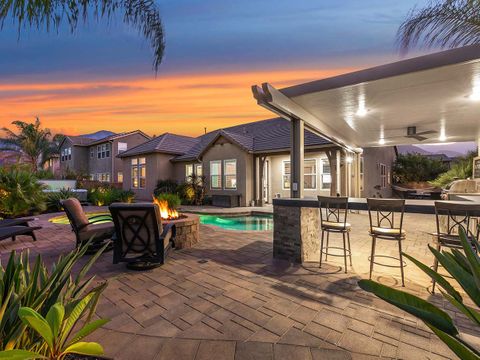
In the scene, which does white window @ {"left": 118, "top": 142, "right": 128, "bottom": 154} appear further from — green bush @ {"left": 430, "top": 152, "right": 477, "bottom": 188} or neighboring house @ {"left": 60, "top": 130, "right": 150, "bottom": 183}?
green bush @ {"left": 430, "top": 152, "right": 477, "bottom": 188}

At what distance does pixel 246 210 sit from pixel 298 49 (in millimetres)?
8178

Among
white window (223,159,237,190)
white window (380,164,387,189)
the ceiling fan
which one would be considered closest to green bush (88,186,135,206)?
white window (223,159,237,190)

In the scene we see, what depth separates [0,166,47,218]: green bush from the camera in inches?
359

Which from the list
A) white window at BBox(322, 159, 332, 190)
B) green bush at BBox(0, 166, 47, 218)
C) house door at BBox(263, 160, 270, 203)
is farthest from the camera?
house door at BBox(263, 160, 270, 203)

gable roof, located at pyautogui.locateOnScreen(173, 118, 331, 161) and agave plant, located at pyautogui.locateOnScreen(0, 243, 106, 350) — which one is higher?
gable roof, located at pyautogui.locateOnScreen(173, 118, 331, 161)

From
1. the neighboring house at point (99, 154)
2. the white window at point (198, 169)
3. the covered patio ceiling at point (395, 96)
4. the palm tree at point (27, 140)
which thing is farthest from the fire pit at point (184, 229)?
the palm tree at point (27, 140)

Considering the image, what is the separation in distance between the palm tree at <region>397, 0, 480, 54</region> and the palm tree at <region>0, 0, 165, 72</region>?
14.5 feet

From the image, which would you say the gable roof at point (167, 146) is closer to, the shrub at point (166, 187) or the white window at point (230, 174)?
the shrub at point (166, 187)

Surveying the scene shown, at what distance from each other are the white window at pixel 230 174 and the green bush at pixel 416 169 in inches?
587

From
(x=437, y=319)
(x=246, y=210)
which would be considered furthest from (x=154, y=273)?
(x=246, y=210)

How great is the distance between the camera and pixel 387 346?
2.42 meters

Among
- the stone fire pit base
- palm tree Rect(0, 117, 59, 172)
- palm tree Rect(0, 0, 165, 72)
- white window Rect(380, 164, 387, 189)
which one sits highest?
palm tree Rect(0, 117, 59, 172)

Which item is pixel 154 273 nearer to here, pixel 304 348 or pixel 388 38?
pixel 304 348

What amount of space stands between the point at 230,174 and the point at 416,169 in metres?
16.6
